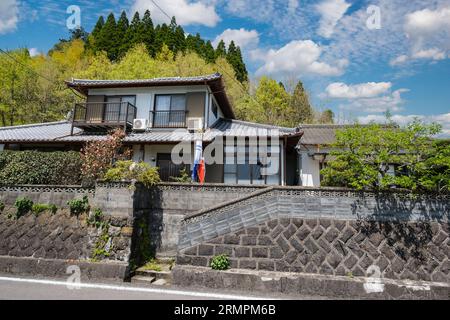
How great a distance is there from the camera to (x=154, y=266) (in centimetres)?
852

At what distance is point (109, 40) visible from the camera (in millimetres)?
34281

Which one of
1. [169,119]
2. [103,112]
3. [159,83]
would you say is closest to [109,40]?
[103,112]

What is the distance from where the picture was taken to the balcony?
1469 cm

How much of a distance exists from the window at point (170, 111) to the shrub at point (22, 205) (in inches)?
293

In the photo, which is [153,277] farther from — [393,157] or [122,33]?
[122,33]

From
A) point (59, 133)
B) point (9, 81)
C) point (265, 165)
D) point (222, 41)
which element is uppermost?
point (222, 41)

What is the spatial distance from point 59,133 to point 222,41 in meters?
30.7

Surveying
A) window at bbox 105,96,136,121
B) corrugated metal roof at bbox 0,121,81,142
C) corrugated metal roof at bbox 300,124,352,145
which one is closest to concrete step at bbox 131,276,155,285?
window at bbox 105,96,136,121

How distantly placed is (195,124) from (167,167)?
2.85 metres

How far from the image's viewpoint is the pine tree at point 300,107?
105ft

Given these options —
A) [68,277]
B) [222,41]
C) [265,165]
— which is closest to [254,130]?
[265,165]

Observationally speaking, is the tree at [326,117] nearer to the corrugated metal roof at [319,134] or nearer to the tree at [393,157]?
the corrugated metal roof at [319,134]
